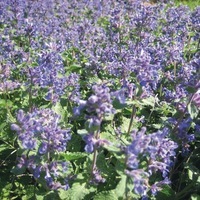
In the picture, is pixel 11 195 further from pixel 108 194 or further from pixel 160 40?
pixel 160 40

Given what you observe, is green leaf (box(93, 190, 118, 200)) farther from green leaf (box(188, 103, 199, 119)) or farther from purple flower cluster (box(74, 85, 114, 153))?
green leaf (box(188, 103, 199, 119))

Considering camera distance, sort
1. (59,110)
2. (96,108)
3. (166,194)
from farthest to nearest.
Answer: (59,110)
(166,194)
(96,108)

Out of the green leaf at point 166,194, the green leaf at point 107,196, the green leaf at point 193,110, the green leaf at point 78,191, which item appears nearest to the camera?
the green leaf at point 78,191

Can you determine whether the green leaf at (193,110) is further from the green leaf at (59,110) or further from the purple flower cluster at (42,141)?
the green leaf at (59,110)

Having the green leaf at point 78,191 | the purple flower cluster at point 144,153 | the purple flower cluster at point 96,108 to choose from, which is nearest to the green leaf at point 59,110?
the green leaf at point 78,191

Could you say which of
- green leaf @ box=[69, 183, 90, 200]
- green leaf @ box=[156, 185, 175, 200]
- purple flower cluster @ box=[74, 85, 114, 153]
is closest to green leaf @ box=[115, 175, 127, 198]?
purple flower cluster @ box=[74, 85, 114, 153]

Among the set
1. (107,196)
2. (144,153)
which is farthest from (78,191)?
(144,153)

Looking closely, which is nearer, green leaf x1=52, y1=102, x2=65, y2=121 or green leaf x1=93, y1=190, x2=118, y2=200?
green leaf x1=93, y1=190, x2=118, y2=200

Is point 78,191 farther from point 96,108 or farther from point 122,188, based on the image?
point 96,108
